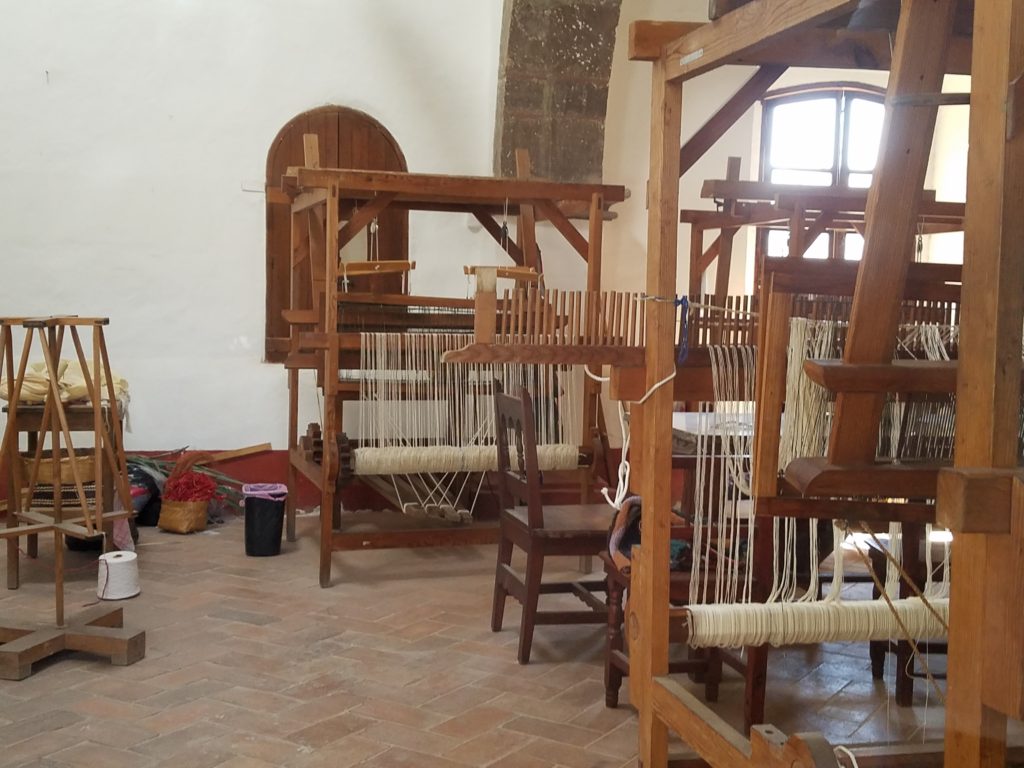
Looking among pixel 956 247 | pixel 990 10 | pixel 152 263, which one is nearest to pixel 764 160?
pixel 956 247

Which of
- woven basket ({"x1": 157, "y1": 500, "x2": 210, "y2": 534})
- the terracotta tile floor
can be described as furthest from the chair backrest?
woven basket ({"x1": 157, "y1": 500, "x2": 210, "y2": 534})

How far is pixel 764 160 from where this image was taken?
23.2 ft

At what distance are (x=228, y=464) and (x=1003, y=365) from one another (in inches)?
211

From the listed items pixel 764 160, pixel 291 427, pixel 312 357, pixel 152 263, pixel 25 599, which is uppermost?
pixel 764 160

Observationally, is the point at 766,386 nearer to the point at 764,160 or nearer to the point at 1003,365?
the point at 1003,365

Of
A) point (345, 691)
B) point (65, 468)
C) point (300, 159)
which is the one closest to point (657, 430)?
point (345, 691)

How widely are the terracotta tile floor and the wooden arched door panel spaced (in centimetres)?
→ 207

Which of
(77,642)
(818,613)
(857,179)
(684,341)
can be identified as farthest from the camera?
(857,179)

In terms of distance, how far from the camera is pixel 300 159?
6059 mm

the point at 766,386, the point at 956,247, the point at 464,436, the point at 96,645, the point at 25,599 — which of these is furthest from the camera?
the point at 956,247

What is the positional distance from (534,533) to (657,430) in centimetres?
112

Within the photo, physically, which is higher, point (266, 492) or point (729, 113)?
point (729, 113)

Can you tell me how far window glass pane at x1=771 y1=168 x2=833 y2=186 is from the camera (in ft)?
23.4

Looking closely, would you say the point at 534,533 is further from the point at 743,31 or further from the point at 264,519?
the point at 264,519
